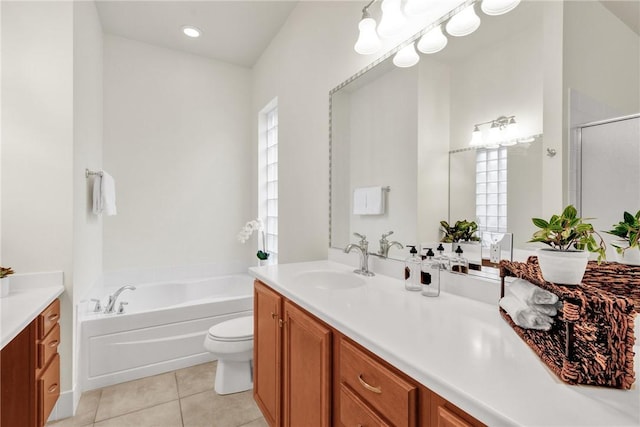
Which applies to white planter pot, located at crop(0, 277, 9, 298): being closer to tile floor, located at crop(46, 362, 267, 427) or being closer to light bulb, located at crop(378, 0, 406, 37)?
tile floor, located at crop(46, 362, 267, 427)

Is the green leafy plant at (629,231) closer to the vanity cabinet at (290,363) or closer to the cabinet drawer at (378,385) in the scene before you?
the cabinet drawer at (378,385)

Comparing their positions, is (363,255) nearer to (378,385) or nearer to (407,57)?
(378,385)

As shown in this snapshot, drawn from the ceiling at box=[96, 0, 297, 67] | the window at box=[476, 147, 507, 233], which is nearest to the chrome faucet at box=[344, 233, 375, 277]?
the window at box=[476, 147, 507, 233]

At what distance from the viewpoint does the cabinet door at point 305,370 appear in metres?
1.05

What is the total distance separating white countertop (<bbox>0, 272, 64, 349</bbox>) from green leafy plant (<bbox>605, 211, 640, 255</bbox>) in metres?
1.94

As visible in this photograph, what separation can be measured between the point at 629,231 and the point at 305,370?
43.0 inches

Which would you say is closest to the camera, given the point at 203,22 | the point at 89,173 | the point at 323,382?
the point at 323,382

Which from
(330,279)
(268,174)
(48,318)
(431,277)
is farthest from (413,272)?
(268,174)

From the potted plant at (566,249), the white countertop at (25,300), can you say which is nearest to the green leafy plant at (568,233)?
the potted plant at (566,249)

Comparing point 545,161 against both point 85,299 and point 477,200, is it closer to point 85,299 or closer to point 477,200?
point 477,200

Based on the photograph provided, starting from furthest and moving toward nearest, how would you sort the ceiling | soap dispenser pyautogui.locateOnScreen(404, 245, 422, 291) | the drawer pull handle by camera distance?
the ceiling, soap dispenser pyautogui.locateOnScreen(404, 245, 422, 291), the drawer pull handle

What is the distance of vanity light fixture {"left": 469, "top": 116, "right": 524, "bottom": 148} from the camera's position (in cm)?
108

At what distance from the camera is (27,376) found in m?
1.42

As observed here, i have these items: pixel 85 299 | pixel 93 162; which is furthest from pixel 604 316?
pixel 93 162
